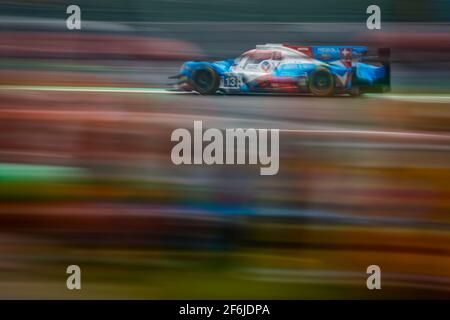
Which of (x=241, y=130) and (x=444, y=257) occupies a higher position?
(x=241, y=130)

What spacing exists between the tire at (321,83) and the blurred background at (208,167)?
0.05 meters

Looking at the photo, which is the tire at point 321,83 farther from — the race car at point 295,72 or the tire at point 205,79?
the tire at point 205,79

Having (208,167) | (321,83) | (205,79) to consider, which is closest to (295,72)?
(321,83)

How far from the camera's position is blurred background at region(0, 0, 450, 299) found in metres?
2.01

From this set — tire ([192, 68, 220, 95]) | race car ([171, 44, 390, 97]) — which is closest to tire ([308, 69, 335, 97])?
race car ([171, 44, 390, 97])

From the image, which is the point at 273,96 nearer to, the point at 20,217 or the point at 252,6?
the point at 252,6

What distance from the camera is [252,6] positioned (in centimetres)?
203

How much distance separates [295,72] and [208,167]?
65cm

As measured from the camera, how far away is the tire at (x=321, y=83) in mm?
2014

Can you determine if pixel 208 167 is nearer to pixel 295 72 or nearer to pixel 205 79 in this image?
pixel 205 79

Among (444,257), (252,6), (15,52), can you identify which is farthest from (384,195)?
(15,52)

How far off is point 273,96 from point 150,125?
25.0 inches

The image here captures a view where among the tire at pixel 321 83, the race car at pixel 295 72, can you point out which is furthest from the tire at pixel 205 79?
the tire at pixel 321 83

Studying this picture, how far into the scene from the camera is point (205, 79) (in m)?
2.01
